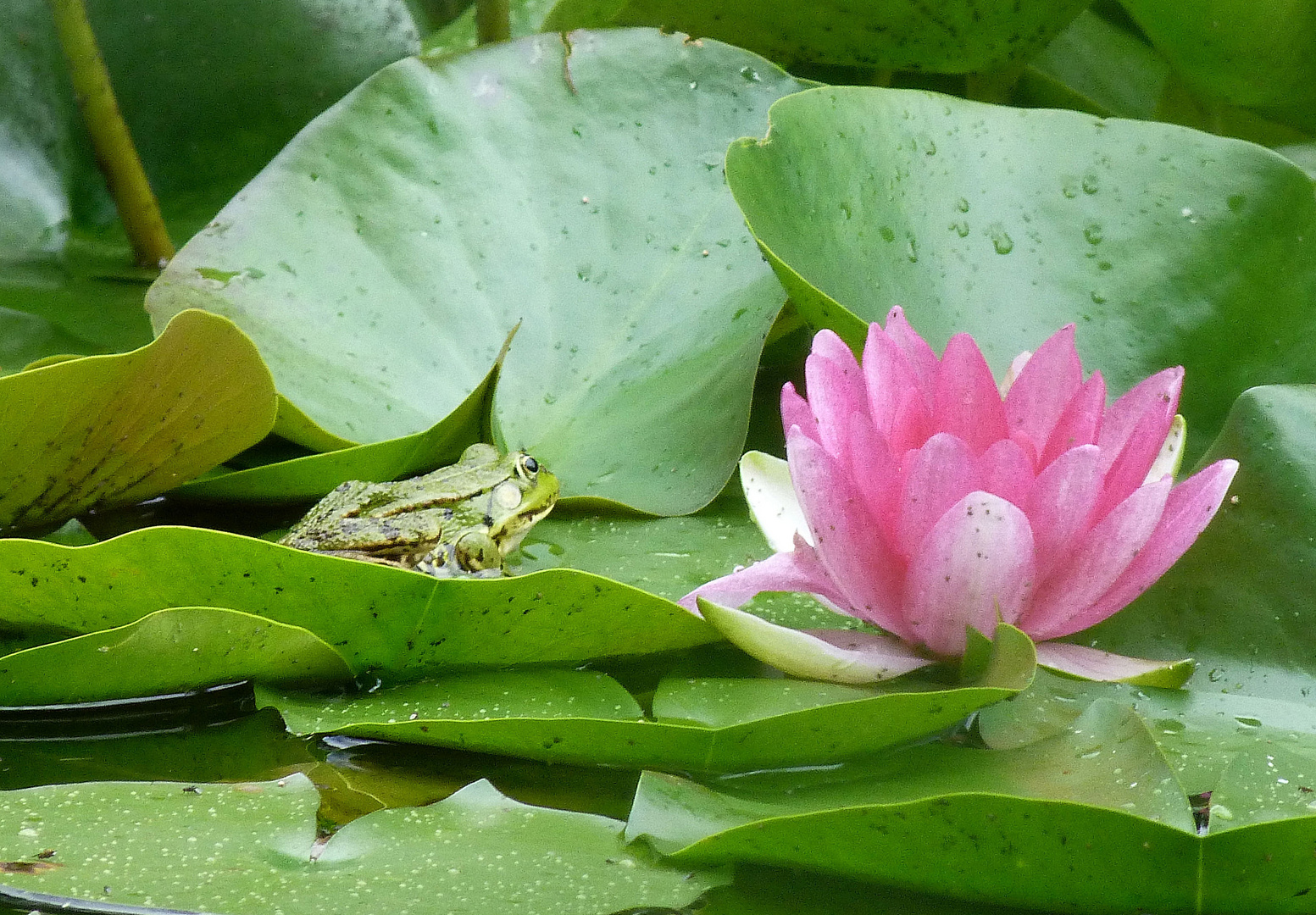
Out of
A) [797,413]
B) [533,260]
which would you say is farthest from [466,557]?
[797,413]

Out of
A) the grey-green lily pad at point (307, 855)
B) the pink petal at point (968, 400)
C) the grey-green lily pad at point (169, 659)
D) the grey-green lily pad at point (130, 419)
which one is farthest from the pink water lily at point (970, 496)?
the grey-green lily pad at point (130, 419)

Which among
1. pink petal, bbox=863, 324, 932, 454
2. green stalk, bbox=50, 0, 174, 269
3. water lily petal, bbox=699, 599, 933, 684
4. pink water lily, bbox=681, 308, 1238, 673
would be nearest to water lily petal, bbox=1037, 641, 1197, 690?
pink water lily, bbox=681, 308, 1238, 673

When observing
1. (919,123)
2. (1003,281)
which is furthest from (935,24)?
(1003,281)

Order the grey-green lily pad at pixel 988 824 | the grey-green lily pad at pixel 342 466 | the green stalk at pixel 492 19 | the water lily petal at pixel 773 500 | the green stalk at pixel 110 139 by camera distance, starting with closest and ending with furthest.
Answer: the grey-green lily pad at pixel 988 824, the water lily petal at pixel 773 500, the grey-green lily pad at pixel 342 466, the green stalk at pixel 110 139, the green stalk at pixel 492 19

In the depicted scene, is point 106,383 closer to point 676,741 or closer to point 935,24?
point 676,741

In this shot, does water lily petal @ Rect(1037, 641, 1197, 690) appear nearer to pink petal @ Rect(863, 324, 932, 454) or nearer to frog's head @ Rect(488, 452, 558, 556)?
pink petal @ Rect(863, 324, 932, 454)

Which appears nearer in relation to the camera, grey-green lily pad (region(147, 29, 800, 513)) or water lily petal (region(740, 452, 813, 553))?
water lily petal (region(740, 452, 813, 553))

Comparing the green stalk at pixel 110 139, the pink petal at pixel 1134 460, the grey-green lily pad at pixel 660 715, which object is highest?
the green stalk at pixel 110 139

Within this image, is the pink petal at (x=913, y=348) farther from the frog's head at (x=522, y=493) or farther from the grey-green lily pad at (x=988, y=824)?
the frog's head at (x=522, y=493)
